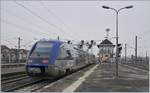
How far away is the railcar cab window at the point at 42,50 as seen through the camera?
24344 millimetres

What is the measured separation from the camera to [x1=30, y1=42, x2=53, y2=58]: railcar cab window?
2434 centimetres

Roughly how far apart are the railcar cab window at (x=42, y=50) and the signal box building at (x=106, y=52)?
79443 mm

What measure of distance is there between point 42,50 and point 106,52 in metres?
97.5

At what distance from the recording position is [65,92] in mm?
16156

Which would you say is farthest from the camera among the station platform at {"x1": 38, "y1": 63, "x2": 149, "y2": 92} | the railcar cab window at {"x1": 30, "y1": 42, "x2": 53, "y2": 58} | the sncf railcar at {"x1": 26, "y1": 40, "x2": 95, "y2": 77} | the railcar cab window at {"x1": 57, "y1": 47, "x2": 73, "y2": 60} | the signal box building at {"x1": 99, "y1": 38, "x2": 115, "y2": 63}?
the signal box building at {"x1": 99, "y1": 38, "x2": 115, "y2": 63}

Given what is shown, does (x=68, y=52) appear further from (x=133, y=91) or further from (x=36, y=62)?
(x=133, y=91)

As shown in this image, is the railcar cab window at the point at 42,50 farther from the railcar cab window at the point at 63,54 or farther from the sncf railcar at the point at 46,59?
the railcar cab window at the point at 63,54

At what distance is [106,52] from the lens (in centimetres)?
12119

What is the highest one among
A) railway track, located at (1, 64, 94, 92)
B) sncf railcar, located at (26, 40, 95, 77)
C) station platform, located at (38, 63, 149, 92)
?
sncf railcar, located at (26, 40, 95, 77)

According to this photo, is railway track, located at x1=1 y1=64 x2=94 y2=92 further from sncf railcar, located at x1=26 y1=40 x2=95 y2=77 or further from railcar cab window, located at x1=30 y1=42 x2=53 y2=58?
railcar cab window, located at x1=30 y1=42 x2=53 y2=58

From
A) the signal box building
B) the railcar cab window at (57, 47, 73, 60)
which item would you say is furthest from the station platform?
the signal box building

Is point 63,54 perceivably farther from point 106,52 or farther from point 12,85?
point 106,52

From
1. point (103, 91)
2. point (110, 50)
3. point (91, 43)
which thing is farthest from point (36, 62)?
point (110, 50)

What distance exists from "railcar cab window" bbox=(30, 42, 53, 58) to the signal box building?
79443 mm
